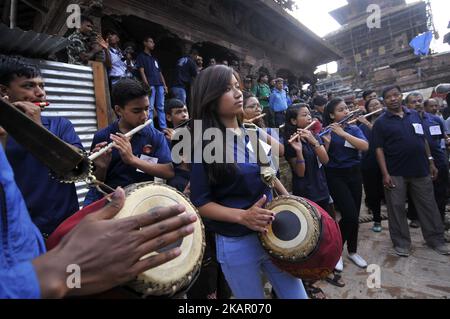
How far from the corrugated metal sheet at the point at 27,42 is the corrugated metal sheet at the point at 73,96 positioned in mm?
162

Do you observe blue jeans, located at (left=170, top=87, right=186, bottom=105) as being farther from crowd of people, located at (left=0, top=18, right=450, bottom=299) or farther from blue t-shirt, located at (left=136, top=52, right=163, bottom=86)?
crowd of people, located at (left=0, top=18, right=450, bottom=299)

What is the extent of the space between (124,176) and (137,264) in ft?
5.06

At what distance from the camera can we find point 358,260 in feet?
12.3

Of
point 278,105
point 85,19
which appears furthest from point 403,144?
point 85,19

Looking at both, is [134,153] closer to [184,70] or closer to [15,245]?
[15,245]

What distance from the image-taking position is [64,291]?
2.27 feet

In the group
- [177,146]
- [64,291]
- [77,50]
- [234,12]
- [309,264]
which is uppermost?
[234,12]

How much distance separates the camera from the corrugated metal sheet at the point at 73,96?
3.76 m

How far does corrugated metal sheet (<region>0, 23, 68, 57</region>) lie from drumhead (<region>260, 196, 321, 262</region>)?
3328 millimetres

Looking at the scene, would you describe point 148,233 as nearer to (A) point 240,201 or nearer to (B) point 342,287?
(A) point 240,201

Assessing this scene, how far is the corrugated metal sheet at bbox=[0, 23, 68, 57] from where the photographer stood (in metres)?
3.13

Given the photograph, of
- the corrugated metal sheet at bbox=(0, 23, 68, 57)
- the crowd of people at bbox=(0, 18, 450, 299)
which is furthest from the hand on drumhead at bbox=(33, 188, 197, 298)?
the corrugated metal sheet at bbox=(0, 23, 68, 57)

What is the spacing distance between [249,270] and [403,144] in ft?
11.4

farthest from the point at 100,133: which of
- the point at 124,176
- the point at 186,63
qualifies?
the point at 186,63
